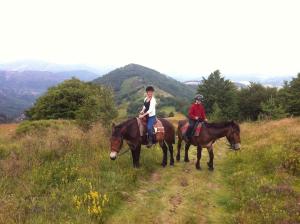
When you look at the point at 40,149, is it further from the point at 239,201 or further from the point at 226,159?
the point at 226,159

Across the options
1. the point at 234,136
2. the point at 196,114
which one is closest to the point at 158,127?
the point at 196,114

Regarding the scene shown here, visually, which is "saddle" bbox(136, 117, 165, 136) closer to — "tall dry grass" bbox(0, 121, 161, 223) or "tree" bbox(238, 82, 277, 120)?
"tall dry grass" bbox(0, 121, 161, 223)

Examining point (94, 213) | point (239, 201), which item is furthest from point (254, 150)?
point (94, 213)

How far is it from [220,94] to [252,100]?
6760 mm

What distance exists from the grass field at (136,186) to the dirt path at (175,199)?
0.03 m

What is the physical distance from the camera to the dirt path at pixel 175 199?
8.23 meters

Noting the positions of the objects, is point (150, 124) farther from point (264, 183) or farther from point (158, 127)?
point (264, 183)

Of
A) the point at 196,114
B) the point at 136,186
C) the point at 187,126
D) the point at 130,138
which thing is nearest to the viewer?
the point at 136,186

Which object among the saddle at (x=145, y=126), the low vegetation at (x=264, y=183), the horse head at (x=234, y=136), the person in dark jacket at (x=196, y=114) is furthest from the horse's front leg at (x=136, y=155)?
the horse head at (x=234, y=136)

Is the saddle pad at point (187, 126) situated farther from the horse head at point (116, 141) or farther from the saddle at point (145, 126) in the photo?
the horse head at point (116, 141)

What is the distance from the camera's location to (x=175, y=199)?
959 centimetres

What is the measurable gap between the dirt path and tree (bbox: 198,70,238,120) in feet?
150

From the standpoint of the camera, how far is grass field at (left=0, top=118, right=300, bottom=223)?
7.93 metres

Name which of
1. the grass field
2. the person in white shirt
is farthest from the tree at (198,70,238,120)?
the person in white shirt
